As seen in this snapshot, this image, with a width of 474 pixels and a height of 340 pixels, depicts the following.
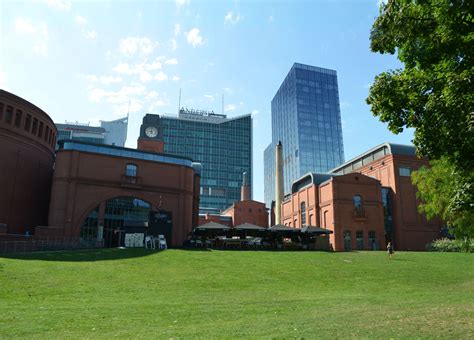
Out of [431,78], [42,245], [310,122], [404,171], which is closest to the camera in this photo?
[431,78]

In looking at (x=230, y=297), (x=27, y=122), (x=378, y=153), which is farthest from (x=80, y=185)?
(x=378, y=153)

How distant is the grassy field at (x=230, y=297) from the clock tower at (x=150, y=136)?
3649 cm

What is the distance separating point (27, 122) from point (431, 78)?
4417cm

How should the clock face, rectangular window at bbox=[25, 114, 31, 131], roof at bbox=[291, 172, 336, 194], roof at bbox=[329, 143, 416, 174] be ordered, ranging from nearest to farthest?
rectangular window at bbox=[25, 114, 31, 131]
roof at bbox=[329, 143, 416, 174]
roof at bbox=[291, 172, 336, 194]
the clock face

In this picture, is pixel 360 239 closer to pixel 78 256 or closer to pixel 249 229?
pixel 249 229

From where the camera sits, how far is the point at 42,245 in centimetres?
3098

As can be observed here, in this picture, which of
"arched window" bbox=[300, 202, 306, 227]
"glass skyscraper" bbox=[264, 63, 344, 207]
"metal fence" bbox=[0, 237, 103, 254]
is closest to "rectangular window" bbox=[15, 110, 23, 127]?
"metal fence" bbox=[0, 237, 103, 254]

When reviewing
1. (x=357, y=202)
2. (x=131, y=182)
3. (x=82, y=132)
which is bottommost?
(x=357, y=202)

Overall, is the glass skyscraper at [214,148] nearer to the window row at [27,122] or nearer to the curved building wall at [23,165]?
the window row at [27,122]

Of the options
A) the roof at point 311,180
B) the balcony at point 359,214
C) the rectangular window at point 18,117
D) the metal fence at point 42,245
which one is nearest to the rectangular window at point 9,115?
the rectangular window at point 18,117

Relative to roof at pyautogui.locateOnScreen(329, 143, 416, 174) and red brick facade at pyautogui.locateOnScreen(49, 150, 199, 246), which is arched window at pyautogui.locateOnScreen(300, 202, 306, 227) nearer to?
roof at pyautogui.locateOnScreen(329, 143, 416, 174)

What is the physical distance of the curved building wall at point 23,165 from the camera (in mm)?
40062

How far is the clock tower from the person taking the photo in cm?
6362

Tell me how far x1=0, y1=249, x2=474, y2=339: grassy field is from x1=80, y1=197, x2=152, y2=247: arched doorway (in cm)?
1517
